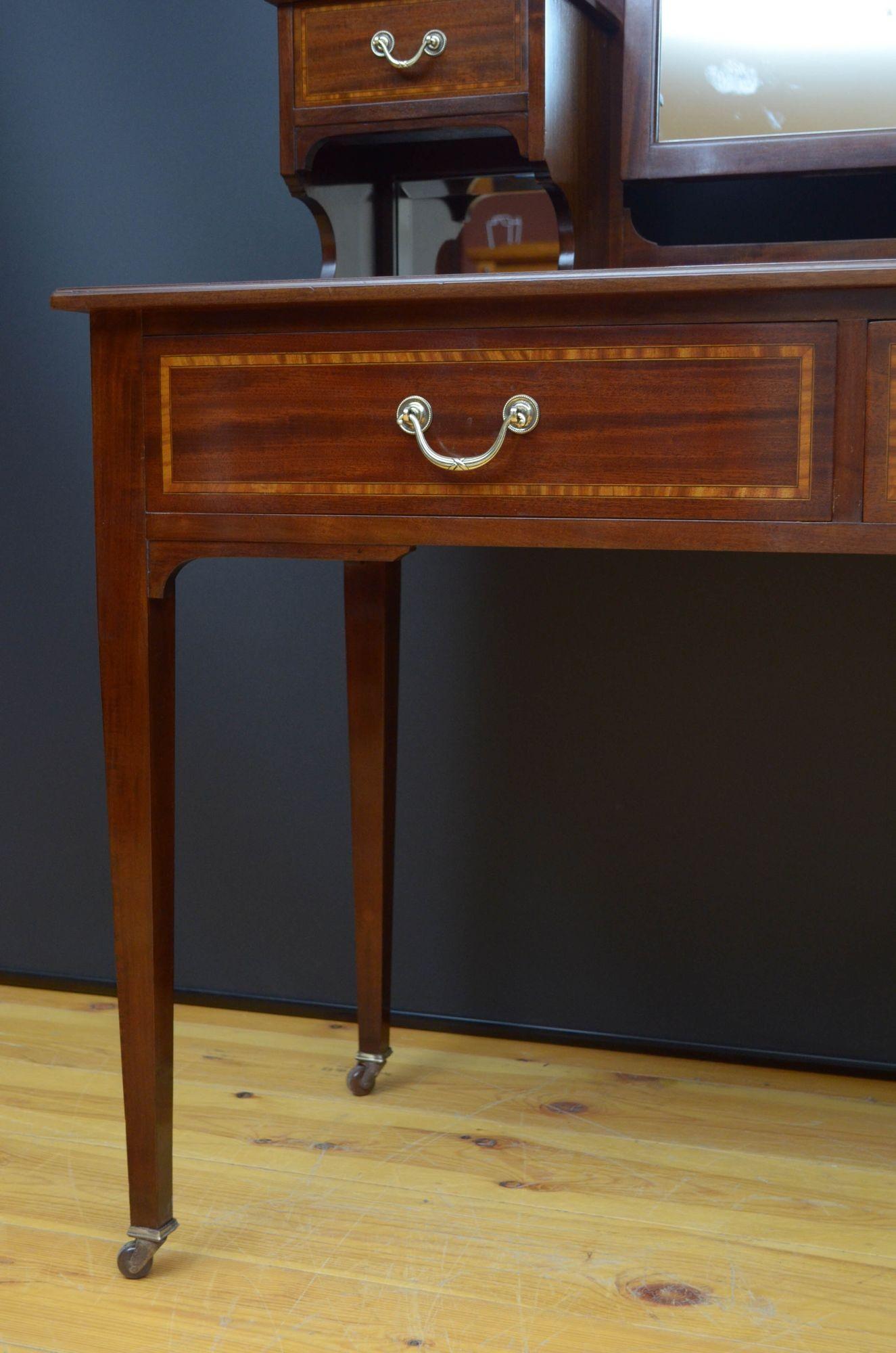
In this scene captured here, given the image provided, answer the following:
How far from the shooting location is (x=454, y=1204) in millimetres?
1329

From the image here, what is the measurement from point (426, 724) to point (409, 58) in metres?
0.82

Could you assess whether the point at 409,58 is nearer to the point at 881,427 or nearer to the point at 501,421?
the point at 501,421

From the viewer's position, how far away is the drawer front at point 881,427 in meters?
0.94

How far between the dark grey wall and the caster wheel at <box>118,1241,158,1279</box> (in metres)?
0.66

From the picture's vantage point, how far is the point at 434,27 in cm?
128

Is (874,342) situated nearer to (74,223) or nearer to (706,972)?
(706,972)

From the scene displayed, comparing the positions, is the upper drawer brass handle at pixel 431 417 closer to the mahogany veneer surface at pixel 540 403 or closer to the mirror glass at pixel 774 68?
the mahogany veneer surface at pixel 540 403

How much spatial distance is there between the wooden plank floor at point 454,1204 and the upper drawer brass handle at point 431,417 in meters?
0.72

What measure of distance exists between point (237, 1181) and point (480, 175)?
3.73 feet

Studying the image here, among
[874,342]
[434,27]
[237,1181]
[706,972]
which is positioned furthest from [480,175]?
[237,1181]

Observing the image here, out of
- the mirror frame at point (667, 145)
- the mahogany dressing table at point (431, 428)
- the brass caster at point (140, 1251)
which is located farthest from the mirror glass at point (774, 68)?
the brass caster at point (140, 1251)

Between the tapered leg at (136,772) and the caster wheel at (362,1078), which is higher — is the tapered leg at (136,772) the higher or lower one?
the higher one

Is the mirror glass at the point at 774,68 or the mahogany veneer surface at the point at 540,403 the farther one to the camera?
the mirror glass at the point at 774,68

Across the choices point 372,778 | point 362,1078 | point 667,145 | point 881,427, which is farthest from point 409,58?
point 362,1078
